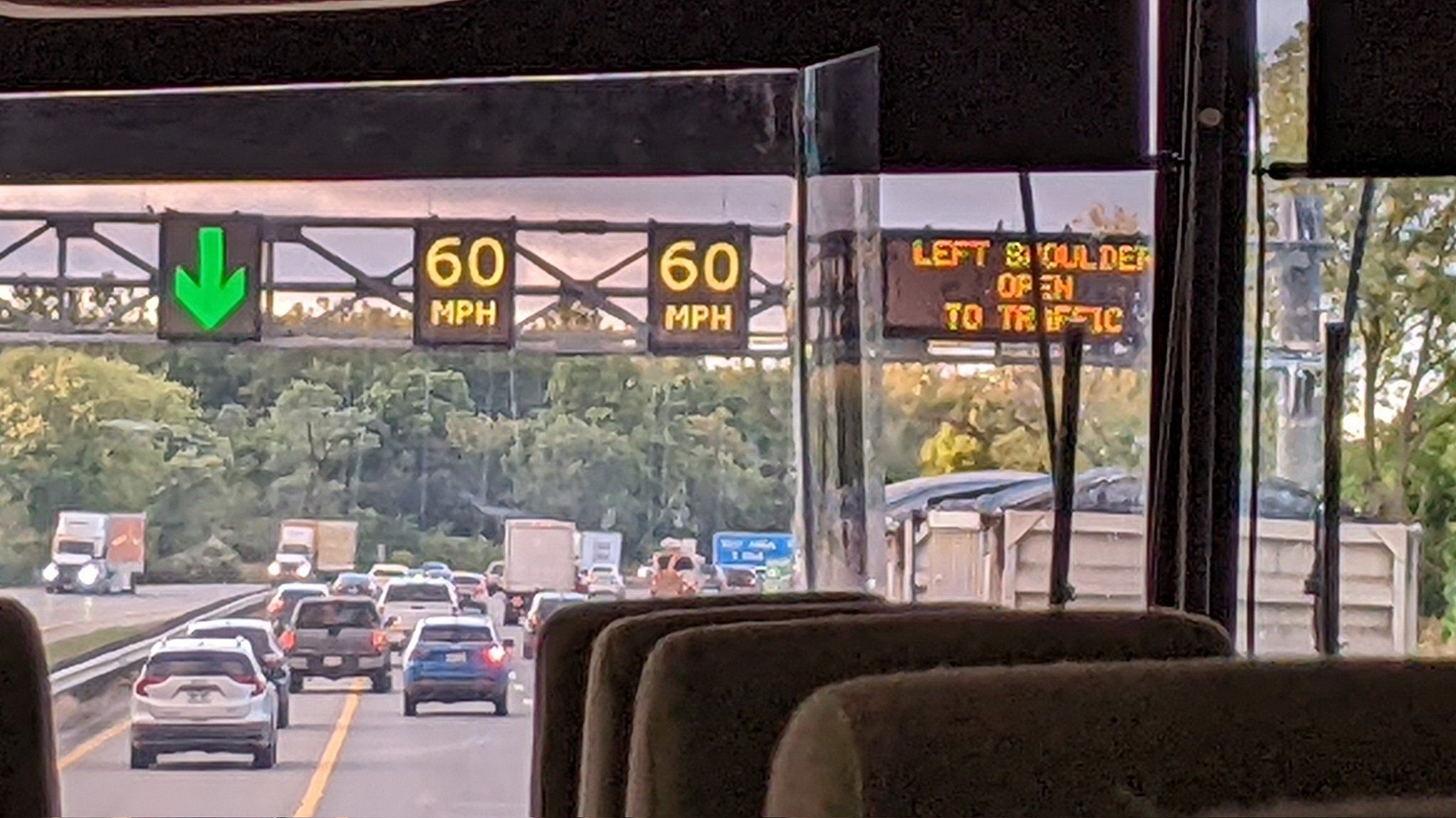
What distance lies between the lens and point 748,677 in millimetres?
1441

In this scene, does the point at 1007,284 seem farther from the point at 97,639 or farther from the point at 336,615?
the point at 97,639

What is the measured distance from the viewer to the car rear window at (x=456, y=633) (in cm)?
426

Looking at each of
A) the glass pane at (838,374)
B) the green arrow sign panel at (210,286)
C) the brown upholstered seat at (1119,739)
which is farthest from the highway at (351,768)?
the brown upholstered seat at (1119,739)

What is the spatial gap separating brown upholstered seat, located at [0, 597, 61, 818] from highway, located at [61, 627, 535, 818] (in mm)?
1971

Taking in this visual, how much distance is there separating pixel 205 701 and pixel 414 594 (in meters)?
0.55

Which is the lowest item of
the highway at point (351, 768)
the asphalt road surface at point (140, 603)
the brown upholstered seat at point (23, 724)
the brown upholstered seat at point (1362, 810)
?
the highway at point (351, 768)

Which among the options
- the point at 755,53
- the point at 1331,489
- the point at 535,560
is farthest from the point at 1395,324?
the point at 535,560

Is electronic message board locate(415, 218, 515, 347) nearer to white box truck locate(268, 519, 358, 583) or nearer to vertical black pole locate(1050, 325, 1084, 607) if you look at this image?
white box truck locate(268, 519, 358, 583)

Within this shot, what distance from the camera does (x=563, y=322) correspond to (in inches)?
151

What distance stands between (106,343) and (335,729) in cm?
107

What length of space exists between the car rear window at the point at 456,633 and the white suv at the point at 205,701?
0.44 meters

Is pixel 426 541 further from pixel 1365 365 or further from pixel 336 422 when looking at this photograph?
pixel 1365 365

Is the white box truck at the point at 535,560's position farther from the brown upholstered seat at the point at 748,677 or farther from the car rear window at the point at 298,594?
the brown upholstered seat at the point at 748,677

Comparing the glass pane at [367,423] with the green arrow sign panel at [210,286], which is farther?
the green arrow sign panel at [210,286]
